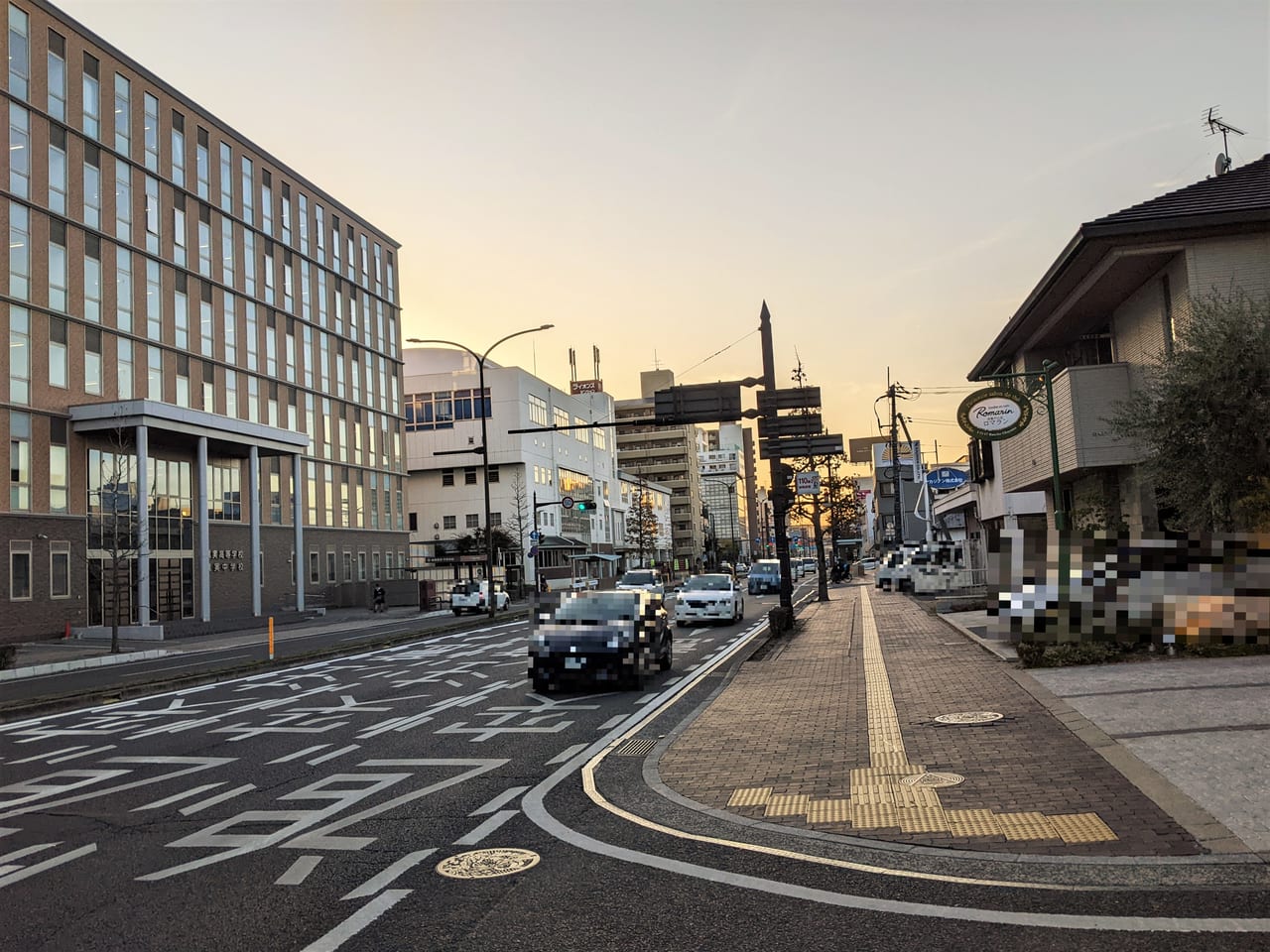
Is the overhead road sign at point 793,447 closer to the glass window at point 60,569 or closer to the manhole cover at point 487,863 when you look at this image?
the manhole cover at point 487,863

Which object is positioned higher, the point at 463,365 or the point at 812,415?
the point at 463,365

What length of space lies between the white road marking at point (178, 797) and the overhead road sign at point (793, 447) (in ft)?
53.4

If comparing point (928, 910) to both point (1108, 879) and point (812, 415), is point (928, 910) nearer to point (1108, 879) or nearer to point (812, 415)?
point (1108, 879)

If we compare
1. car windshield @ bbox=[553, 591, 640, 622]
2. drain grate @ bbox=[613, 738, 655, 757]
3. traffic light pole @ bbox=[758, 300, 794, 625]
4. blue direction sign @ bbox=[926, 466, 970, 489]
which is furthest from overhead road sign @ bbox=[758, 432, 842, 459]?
blue direction sign @ bbox=[926, 466, 970, 489]

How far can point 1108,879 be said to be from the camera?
18.1ft

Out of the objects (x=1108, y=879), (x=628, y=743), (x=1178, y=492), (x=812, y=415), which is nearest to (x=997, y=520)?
(x=812, y=415)

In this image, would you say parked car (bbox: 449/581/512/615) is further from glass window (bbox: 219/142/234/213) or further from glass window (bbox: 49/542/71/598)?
glass window (bbox: 219/142/234/213)

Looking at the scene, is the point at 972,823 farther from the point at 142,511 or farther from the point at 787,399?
the point at 142,511

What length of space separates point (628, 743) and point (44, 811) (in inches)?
220

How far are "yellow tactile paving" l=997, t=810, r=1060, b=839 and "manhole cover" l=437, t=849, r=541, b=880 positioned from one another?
10.5ft

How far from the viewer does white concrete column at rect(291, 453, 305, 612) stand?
51844mm

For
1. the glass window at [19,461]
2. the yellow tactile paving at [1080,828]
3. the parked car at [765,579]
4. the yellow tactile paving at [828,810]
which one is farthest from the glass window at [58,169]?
→ the yellow tactile paving at [1080,828]

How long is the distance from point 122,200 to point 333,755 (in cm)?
4019

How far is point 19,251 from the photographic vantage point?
→ 36.5 metres
